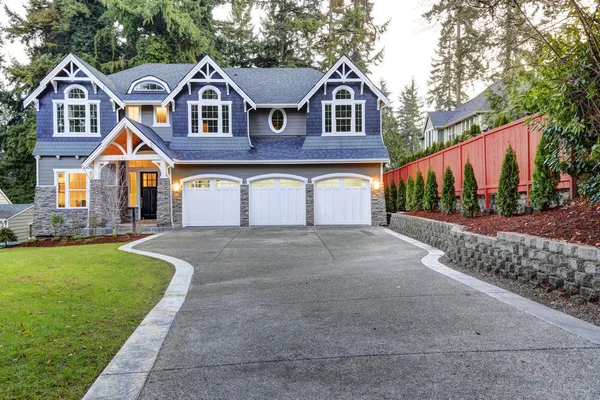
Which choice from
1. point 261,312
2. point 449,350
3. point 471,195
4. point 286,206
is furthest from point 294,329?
point 286,206

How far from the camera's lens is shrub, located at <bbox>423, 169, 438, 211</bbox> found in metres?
13.3

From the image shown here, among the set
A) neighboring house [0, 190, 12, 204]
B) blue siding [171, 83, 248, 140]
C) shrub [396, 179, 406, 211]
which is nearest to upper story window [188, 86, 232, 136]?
blue siding [171, 83, 248, 140]

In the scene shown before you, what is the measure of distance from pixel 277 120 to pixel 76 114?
9017 mm

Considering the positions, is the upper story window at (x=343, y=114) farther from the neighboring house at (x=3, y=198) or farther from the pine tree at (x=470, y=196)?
the neighboring house at (x=3, y=198)

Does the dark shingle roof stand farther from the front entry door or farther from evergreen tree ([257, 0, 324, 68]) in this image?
evergreen tree ([257, 0, 324, 68])

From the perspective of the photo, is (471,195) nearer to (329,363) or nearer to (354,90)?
(329,363)

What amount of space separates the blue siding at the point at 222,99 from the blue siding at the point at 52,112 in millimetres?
2836

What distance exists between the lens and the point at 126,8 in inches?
1053

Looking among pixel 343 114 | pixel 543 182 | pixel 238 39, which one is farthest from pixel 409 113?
pixel 543 182

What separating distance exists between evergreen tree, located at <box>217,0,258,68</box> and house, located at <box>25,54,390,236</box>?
596 inches

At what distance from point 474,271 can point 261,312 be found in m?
4.15

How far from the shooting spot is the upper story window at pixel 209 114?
17.4 meters

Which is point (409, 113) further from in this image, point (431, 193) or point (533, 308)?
point (533, 308)

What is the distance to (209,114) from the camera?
1761 centimetres
